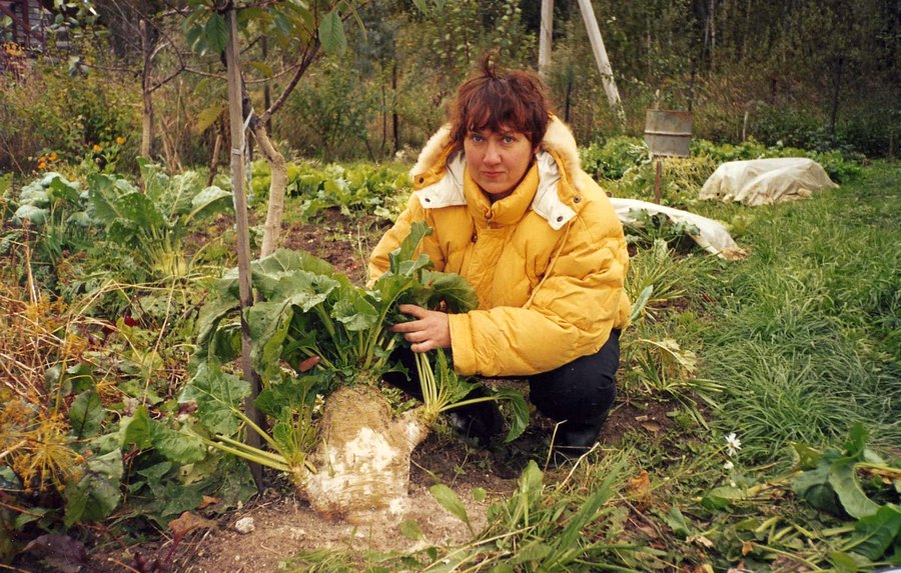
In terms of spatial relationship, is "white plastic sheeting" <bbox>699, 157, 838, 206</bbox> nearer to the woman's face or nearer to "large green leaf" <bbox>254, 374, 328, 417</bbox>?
the woman's face

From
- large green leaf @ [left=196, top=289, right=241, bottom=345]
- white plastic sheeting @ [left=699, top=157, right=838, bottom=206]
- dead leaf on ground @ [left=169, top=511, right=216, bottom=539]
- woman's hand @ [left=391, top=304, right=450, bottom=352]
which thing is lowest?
white plastic sheeting @ [left=699, top=157, right=838, bottom=206]

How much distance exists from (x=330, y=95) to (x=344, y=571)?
809cm

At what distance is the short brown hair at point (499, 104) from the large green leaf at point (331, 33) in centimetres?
58

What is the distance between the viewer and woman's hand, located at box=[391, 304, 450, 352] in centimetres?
219

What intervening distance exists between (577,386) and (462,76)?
30.2 ft

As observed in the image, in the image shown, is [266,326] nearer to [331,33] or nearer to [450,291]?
[450,291]

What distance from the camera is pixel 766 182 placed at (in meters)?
6.80

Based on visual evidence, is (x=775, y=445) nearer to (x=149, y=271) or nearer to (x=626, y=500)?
(x=626, y=500)

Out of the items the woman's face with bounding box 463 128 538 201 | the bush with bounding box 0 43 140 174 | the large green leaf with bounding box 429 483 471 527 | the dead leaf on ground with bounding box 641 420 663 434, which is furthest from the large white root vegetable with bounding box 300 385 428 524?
the bush with bounding box 0 43 140 174

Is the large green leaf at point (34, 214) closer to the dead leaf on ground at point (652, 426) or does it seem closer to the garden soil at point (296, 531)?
the garden soil at point (296, 531)

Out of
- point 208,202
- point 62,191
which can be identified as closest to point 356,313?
point 208,202

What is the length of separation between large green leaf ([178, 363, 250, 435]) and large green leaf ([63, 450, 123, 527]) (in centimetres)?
23

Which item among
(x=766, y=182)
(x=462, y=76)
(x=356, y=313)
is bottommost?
(x=766, y=182)

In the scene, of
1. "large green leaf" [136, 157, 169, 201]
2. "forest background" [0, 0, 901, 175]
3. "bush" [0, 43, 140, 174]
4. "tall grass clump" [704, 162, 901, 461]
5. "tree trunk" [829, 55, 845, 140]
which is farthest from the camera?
"tree trunk" [829, 55, 845, 140]
